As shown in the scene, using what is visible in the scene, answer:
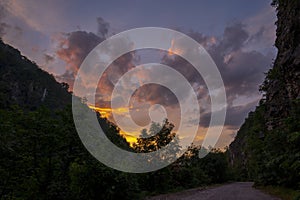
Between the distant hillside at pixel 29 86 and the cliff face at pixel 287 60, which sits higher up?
the distant hillside at pixel 29 86

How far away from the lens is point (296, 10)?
2514 centimetres

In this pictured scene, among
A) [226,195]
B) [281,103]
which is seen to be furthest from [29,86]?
[226,195]

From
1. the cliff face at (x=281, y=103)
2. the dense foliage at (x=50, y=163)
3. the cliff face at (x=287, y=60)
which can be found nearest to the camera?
the dense foliage at (x=50, y=163)

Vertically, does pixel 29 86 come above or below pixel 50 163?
above

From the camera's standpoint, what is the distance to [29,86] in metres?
96.7

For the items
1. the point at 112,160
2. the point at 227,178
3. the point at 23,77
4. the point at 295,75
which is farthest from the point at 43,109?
the point at 23,77

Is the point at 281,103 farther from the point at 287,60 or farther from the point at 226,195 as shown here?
the point at 226,195

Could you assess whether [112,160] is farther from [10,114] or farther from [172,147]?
[172,147]

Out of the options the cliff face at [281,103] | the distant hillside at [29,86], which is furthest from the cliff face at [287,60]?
the distant hillside at [29,86]

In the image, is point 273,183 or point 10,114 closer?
point 10,114

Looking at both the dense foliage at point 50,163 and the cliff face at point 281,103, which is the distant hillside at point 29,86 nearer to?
the dense foliage at point 50,163

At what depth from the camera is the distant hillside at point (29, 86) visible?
8569 centimetres

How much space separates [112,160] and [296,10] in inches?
832

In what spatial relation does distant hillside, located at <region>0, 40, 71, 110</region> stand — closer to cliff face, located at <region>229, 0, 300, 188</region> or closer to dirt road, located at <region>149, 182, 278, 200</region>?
dirt road, located at <region>149, 182, 278, 200</region>
